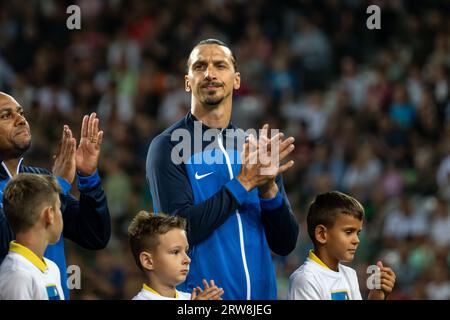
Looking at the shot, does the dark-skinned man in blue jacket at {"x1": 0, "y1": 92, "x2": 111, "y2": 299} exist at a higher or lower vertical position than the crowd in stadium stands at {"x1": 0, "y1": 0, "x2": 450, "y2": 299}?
lower

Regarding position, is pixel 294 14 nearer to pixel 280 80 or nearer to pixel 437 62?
pixel 280 80

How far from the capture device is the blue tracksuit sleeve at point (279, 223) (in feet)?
14.1

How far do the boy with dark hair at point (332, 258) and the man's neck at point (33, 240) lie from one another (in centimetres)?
121

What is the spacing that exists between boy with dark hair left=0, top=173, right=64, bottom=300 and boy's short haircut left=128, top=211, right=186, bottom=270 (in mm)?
432

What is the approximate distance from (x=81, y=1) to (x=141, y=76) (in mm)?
1682

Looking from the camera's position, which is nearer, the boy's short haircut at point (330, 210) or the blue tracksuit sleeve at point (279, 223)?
the blue tracksuit sleeve at point (279, 223)

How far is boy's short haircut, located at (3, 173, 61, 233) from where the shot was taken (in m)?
3.83

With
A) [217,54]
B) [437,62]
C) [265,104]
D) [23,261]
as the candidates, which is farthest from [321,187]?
[23,261]

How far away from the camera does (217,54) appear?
14.8 feet

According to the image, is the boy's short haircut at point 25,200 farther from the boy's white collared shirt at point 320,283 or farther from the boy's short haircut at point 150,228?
the boy's white collared shirt at point 320,283

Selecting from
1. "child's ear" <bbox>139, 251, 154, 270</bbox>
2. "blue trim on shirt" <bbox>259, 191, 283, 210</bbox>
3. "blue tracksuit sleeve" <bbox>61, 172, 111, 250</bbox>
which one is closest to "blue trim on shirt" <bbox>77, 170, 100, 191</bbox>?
"blue tracksuit sleeve" <bbox>61, 172, 111, 250</bbox>

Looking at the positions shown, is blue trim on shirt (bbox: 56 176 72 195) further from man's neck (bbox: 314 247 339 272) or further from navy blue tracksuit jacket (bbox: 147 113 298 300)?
man's neck (bbox: 314 247 339 272)

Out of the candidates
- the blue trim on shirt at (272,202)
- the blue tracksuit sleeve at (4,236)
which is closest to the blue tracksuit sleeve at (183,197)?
the blue trim on shirt at (272,202)

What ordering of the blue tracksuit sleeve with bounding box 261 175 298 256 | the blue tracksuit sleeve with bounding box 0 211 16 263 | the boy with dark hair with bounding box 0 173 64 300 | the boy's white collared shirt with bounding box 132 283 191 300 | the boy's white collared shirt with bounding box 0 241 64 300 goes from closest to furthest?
the boy's white collared shirt with bounding box 0 241 64 300 → the boy with dark hair with bounding box 0 173 64 300 → the blue tracksuit sleeve with bounding box 0 211 16 263 → the boy's white collared shirt with bounding box 132 283 191 300 → the blue tracksuit sleeve with bounding box 261 175 298 256
